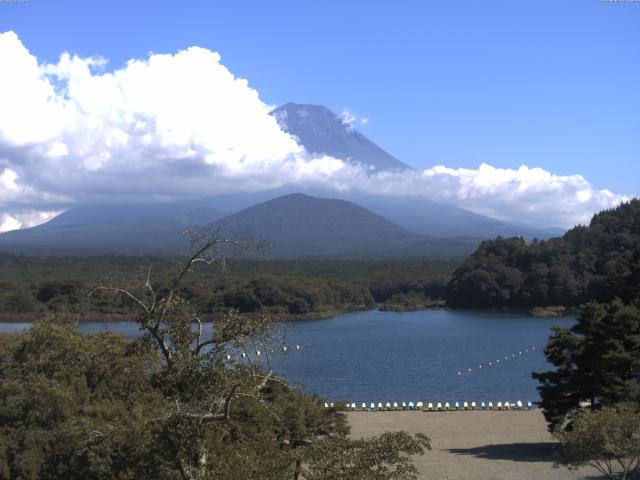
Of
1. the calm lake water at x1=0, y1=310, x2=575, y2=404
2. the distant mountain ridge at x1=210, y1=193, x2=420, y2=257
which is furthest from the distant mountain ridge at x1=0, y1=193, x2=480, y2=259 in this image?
the calm lake water at x1=0, y1=310, x2=575, y2=404

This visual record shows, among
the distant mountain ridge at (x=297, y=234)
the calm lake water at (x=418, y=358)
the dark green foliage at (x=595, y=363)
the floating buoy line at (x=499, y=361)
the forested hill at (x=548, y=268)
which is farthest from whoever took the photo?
the distant mountain ridge at (x=297, y=234)

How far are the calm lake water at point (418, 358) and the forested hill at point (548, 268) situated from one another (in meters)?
5.36

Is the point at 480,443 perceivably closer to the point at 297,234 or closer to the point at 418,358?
the point at 418,358

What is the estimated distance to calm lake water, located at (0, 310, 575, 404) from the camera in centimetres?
2445

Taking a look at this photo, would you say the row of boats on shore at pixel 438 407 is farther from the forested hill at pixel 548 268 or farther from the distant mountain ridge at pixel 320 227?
the distant mountain ridge at pixel 320 227

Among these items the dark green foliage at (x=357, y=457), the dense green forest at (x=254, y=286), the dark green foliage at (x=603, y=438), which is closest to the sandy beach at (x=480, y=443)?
the dark green foliage at (x=603, y=438)

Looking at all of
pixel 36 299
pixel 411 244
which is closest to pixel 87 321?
pixel 36 299

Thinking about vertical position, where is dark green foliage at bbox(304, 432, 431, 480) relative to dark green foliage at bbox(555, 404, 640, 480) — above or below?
above

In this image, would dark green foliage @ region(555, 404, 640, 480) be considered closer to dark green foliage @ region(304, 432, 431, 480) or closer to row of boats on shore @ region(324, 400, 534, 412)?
dark green foliage @ region(304, 432, 431, 480)

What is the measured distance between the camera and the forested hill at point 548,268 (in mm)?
52812

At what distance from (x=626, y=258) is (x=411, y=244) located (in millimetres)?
119708

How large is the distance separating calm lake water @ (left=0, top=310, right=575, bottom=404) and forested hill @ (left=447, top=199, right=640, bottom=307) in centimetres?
536

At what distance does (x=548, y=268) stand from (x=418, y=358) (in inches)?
1032

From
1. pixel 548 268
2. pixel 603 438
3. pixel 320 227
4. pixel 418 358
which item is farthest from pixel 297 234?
pixel 603 438
